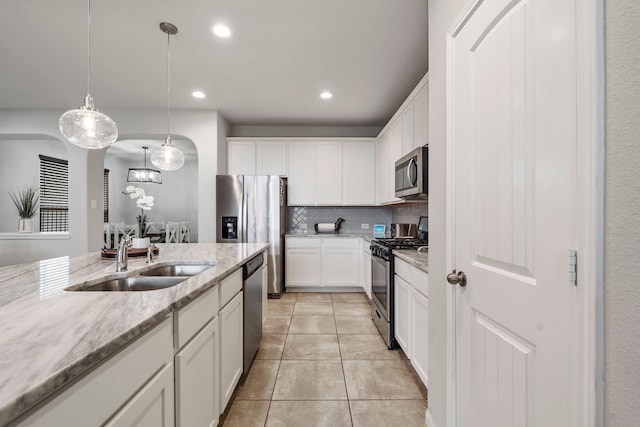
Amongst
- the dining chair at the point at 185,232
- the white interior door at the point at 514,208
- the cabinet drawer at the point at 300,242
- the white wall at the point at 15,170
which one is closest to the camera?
the white interior door at the point at 514,208

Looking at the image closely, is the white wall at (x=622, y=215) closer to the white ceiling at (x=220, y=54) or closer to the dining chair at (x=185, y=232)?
the white ceiling at (x=220, y=54)

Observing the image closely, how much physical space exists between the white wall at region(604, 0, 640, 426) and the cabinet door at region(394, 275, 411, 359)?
1496mm

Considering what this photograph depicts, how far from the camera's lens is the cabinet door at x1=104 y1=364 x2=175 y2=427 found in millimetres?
740

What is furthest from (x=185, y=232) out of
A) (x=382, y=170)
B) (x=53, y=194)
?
(x=382, y=170)

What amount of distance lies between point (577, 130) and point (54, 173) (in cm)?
759

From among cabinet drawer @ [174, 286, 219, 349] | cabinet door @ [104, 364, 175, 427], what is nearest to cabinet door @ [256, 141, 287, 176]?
cabinet drawer @ [174, 286, 219, 349]

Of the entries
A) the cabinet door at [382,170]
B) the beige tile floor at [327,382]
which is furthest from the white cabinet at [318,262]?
the beige tile floor at [327,382]

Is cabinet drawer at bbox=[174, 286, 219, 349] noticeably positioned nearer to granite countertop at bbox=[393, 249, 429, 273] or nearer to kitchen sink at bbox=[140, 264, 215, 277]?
kitchen sink at bbox=[140, 264, 215, 277]

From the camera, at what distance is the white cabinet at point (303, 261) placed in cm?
423

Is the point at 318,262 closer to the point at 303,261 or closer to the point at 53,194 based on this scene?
the point at 303,261

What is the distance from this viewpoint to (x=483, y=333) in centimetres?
107

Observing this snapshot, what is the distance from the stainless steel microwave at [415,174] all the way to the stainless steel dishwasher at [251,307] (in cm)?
147

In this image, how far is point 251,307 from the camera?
2113mm

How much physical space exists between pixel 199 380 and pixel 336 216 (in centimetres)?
375
